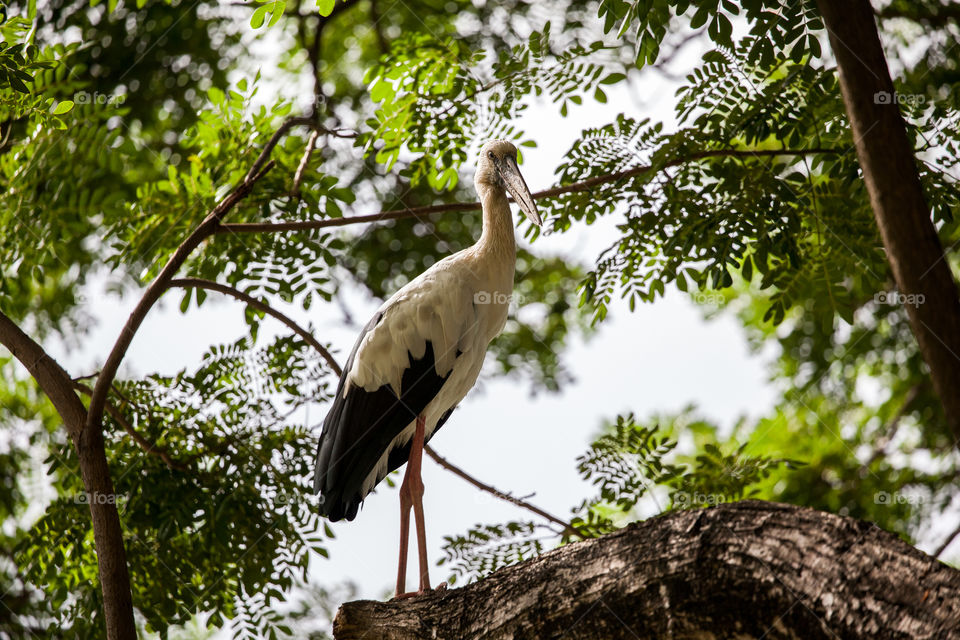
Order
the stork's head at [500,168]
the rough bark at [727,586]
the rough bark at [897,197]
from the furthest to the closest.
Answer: the stork's head at [500,168] → the rough bark at [897,197] → the rough bark at [727,586]

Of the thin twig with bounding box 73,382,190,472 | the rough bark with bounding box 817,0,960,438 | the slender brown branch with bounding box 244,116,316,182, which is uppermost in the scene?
the slender brown branch with bounding box 244,116,316,182

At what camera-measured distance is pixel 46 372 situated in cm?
399

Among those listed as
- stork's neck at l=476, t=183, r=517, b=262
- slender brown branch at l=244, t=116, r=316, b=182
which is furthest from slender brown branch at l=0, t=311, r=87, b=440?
stork's neck at l=476, t=183, r=517, b=262

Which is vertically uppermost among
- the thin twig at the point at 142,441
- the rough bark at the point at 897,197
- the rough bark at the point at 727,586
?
the thin twig at the point at 142,441

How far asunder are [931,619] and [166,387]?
Result: 3873 mm

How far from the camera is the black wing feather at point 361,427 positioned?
12.9 feet

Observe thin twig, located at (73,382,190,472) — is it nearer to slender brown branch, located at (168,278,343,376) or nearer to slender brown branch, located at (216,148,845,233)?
slender brown branch, located at (168,278,343,376)

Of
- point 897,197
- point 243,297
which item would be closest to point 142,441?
point 243,297

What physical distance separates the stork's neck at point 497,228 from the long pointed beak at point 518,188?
0.12m

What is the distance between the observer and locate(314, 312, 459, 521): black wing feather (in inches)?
155

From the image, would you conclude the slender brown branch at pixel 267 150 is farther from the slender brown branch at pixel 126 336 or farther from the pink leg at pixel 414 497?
the pink leg at pixel 414 497

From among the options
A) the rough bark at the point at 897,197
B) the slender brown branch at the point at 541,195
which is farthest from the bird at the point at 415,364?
the rough bark at the point at 897,197

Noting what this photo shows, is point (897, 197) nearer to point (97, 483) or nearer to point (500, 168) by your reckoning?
point (500, 168)

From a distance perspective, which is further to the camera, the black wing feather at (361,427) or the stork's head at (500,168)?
the stork's head at (500,168)
